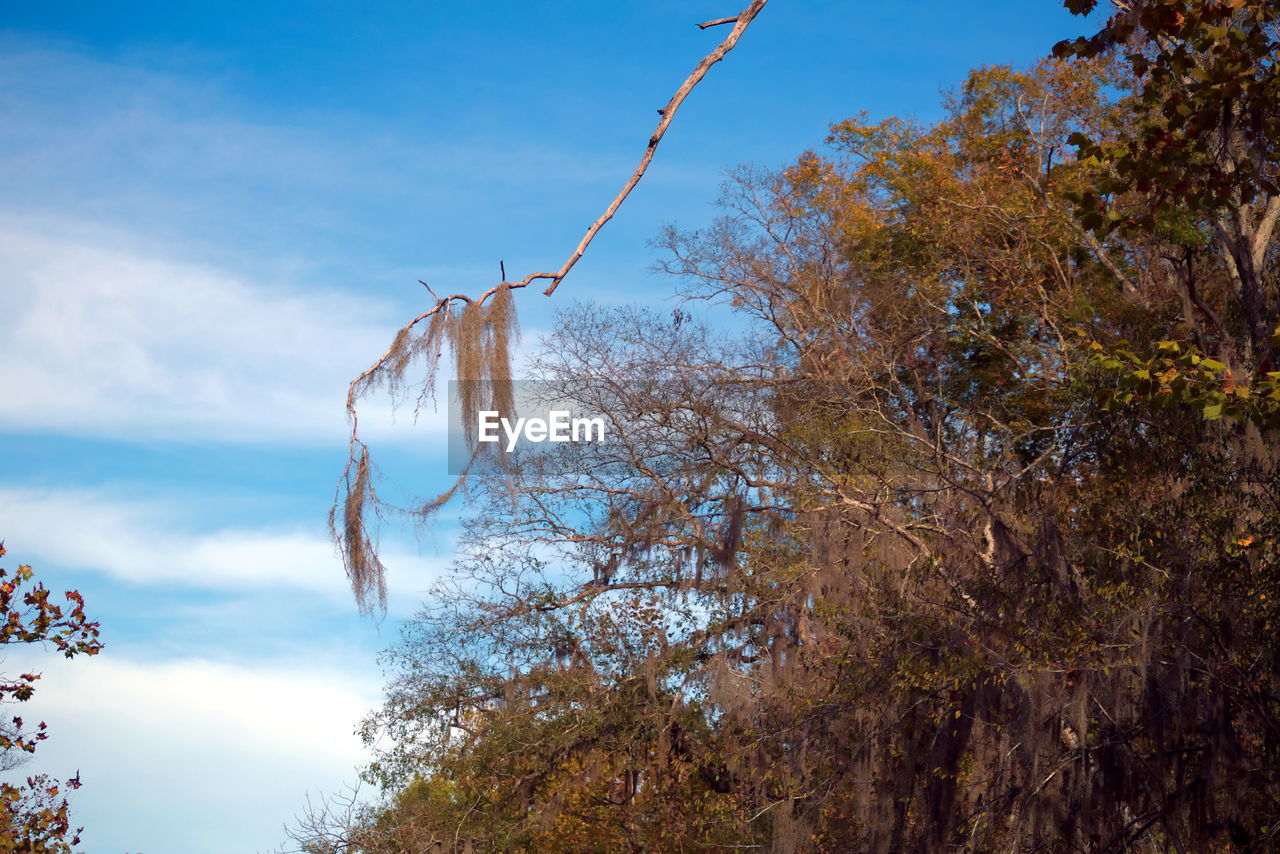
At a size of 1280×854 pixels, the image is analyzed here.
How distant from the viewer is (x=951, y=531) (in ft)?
41.8

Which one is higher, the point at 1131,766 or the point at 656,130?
the point at 656,130

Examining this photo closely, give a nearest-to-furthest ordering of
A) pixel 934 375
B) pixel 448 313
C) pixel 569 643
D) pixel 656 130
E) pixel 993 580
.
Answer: pixel 656 130 < pixel 448 313 < pixel 993 580 < pixel 569 643 < pixel 934 375

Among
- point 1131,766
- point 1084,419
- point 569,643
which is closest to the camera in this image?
point 1131,766

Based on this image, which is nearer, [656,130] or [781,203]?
[656,130]

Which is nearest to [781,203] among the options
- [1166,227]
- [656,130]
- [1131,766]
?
[1166,227]

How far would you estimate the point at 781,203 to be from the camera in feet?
67.5

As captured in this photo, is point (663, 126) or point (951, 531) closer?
point (663, 126)

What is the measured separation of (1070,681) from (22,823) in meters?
8.74

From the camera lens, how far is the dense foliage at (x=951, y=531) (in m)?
9.19

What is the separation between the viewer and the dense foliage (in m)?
9.19

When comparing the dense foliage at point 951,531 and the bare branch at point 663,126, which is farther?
the dense foliage at point 951,531

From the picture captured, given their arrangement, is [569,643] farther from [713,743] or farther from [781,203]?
[781,203]

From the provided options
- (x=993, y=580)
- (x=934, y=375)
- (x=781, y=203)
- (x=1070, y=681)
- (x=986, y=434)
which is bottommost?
(x=1070, y=681)

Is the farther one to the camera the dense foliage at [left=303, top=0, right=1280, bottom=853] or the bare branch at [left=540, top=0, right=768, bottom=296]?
the dense foliage at [left=303, top=0, right=1280, bottom=853]
